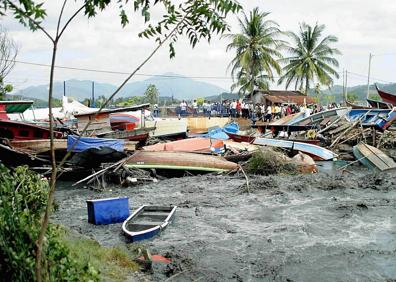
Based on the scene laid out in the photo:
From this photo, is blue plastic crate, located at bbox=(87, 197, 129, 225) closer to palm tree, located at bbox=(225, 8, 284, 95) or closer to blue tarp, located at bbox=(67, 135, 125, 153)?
blue tarp, located at bbox=(67, 135, 125, 153)

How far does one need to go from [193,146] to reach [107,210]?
34.1 feet

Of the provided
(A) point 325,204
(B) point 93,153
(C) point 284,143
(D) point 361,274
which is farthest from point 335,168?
(D) point 361,274

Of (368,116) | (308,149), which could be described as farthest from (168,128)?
(368,116)

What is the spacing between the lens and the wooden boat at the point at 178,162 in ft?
62.7

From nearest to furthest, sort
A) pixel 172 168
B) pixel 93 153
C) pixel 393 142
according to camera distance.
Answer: pixel 93 153, pixel 172 168, pixel 393 142

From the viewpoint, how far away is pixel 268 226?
12.5 meters

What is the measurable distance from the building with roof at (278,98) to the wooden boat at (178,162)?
2441 centimetres

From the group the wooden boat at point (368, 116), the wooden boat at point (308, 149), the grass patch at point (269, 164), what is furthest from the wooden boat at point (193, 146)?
the wooden boat at point (368, 116)

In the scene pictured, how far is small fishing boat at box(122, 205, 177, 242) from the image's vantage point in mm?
10312

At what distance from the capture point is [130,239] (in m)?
10.3

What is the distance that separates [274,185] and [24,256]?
47.5 ft

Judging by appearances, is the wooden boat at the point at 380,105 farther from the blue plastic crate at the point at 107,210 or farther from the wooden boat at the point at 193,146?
the blue plastic crate at the point at 107,210

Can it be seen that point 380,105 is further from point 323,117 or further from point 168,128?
point 168,128

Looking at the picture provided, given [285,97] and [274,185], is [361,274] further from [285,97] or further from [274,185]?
[285,97]
